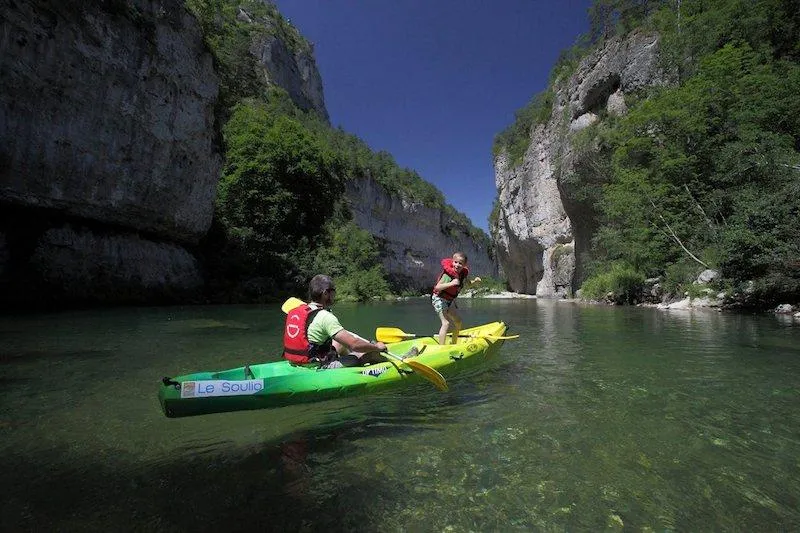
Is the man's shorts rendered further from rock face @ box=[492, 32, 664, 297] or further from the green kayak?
rock face @ box=[492, 32, 664, 297]

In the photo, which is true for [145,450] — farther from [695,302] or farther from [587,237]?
[587,237]

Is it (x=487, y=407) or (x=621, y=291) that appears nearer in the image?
(x=487, y=407)

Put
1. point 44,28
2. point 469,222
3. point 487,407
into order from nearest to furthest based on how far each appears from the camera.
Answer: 1. point 487,407
2. point 44,28
3. point 469,222

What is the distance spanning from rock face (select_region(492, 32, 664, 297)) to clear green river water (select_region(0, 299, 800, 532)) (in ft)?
81.3

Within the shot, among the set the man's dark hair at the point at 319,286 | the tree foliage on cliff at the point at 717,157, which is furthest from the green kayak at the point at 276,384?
the tree foliage on cliff at the point at 717,157

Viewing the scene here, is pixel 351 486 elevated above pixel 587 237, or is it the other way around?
pixel 587 237

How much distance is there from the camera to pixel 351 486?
104 inches

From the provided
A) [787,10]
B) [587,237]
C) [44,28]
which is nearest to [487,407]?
[44,28]

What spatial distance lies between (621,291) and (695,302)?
5134 millimetres

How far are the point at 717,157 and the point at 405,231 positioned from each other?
4316 cm

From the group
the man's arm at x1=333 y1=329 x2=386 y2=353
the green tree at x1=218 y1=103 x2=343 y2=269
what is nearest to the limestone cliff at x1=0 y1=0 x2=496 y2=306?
the green tree at x1=218 y1=103 x2=343 y2=269

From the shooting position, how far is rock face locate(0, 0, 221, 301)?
45.6 ft

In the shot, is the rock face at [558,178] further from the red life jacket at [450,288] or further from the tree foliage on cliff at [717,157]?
the red life jacket at [450,288]

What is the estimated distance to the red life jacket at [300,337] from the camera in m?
4.21
